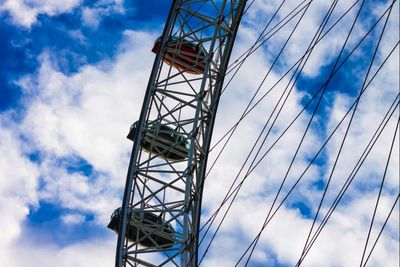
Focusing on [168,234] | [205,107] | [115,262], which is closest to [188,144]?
[205,107]

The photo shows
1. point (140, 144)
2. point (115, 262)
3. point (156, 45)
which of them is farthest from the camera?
point (156, 45)

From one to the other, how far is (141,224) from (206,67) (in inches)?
207

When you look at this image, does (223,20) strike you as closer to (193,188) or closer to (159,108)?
(159,108)

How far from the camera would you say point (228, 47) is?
25062mm

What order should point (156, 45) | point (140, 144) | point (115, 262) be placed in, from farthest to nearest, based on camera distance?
point (156, 45) → point (140, 144) → point (115, 262)

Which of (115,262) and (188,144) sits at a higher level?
(188,144)

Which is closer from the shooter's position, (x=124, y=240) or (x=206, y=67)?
(x=124, y=240)

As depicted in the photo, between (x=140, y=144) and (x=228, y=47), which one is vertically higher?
(x=228, y=47)

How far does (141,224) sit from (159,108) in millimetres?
3695

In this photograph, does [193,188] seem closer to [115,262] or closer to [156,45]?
[115,262]

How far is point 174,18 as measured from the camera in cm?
2506

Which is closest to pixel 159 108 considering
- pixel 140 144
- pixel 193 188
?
pixel 140 144

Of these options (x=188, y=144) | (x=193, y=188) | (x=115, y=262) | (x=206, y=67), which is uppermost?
(x=206, y=67)

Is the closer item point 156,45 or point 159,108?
point 159,108
